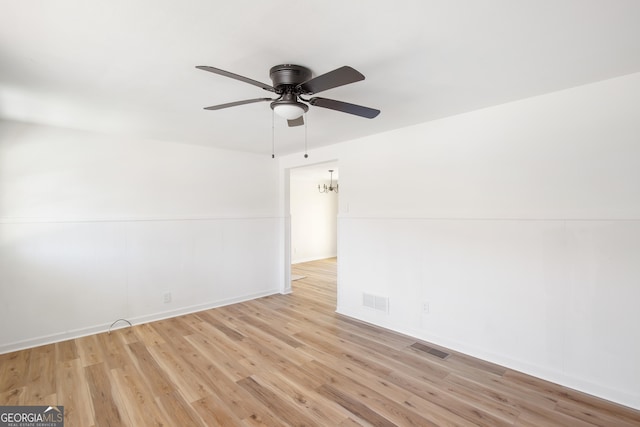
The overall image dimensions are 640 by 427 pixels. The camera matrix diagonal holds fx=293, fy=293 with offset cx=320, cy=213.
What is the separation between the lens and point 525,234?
256 centimetres

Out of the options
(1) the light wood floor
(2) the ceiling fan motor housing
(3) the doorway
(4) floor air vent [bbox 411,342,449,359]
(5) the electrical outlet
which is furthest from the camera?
(3) the doorway

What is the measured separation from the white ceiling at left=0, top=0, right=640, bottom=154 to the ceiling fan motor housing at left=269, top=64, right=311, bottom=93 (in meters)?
0.05

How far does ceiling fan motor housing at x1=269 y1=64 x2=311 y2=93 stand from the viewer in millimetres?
1889

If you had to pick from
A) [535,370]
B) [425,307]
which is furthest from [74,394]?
[535,370]

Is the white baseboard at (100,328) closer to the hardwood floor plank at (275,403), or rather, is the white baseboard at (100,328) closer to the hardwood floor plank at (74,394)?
the hardwood floor plank at (74,394)

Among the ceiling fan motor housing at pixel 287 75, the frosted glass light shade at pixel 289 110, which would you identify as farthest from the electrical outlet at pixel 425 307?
the ceiling fan motor housing at pixel 287 75

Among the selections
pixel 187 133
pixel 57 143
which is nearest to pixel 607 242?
pixel 187 133

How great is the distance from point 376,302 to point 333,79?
2803mm

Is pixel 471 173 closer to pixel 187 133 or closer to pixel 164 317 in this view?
pixel 187 133

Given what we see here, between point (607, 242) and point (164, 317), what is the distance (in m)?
4.68

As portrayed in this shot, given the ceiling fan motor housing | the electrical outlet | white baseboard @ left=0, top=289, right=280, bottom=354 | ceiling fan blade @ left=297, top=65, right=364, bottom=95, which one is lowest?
white baseboard @ left=0, top=289, right=280, bottom=354
